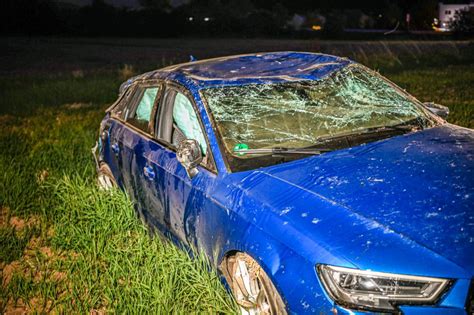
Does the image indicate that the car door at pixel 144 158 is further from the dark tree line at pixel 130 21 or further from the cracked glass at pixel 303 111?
the dark tree line at pixel 130 21

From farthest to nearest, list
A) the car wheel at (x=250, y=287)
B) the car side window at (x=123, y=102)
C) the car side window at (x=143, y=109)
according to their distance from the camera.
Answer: the car side window at (x=123, y=102)
the car side window at (x=143, y=109)
the car wheel at (x=250, y=287)

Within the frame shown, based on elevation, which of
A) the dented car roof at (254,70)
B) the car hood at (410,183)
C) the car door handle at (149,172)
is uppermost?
the dented car roof at (254,70)

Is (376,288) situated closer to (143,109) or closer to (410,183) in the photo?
(410,183)

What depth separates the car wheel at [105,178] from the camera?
15.0ft

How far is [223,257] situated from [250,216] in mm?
387

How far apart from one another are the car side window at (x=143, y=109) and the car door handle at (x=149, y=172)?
50 centimetres

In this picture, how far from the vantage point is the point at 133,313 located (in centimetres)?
283

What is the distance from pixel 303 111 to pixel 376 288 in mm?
1669

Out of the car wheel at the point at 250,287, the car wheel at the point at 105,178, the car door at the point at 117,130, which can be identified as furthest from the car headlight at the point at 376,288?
the car wheel at the point at 105,178

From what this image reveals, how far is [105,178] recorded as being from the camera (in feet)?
15.9

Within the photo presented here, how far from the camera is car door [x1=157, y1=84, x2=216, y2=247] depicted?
2994 mm

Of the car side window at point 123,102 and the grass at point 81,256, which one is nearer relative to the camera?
the grass at point 81,256

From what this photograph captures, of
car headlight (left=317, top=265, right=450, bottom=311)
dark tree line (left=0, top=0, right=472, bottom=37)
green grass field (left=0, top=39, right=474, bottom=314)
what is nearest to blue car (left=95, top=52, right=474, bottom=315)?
car headlight (left=317, top=265, right=450, bottom=311)

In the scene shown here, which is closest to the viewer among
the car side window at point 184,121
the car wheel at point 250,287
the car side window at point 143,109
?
the car wheel at point 250,287
